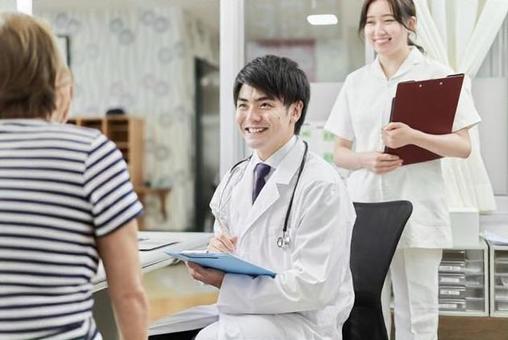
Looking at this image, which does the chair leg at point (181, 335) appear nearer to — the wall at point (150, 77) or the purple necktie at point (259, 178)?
the purple necktie at point (259, 178)

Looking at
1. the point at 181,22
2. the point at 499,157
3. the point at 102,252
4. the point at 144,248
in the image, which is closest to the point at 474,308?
the point at 499,157

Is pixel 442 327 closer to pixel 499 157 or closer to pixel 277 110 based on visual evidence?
pixel 499 157

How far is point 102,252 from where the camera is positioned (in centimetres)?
91

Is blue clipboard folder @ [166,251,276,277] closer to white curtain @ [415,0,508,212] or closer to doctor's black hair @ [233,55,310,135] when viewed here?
doctor's black hair @ [233,55,310,135]

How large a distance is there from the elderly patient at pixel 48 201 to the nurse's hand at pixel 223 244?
2.02 ft

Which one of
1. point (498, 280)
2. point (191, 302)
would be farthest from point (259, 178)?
point (191, 302)

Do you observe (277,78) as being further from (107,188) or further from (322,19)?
(322,19)

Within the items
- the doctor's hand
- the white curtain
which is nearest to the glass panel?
the white curtain

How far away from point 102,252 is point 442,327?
6.96ft

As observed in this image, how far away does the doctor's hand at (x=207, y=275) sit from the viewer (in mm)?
1457

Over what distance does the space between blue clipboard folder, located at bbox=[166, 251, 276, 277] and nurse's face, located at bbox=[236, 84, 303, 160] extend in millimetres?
338

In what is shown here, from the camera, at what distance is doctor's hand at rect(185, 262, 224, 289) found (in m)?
1.46

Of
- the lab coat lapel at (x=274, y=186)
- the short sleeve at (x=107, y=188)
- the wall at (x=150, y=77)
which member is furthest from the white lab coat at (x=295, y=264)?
the wall at (x=150, y=77)

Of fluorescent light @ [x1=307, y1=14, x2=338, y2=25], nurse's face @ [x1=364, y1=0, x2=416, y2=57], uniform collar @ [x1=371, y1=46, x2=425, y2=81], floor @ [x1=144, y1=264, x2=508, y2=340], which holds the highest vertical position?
fluorescent light @ [x1=307, y1=14, x2=338, y2=25]
